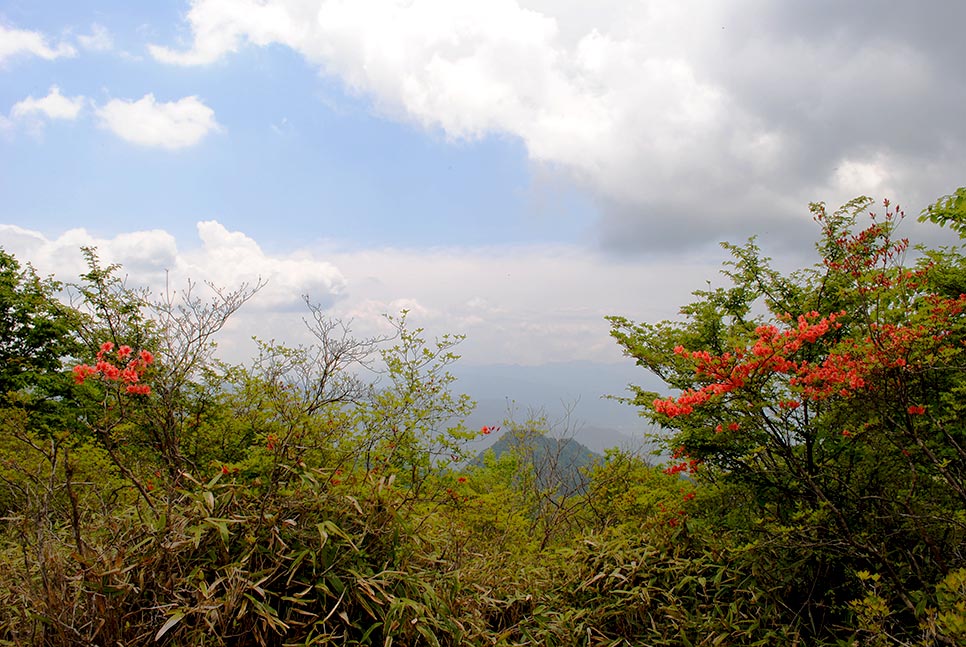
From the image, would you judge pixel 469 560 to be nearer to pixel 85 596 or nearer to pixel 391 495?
pixel 391 495

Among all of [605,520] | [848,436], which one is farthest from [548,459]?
[848,436]

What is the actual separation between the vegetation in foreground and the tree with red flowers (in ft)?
0.07

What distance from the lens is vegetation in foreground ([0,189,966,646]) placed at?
253 centimetres

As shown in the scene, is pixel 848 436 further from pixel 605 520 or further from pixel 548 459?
pixel 548 459

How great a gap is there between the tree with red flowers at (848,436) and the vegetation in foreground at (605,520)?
0.07 ft

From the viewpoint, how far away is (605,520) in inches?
266

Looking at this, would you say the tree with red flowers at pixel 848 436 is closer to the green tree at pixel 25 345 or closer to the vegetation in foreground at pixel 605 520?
the vegetation in foreground at pixel 605 520

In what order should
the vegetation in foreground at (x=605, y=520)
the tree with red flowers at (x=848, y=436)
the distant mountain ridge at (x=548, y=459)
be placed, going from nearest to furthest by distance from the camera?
the vegetation in foreground at (x=605, y=520)
the tree with red flowers at (x=848, y=436)
the distant mountain ridge at (x=548, y=459)

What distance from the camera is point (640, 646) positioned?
3689 mm

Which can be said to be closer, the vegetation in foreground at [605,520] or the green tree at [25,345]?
the vegetation in foreground at [605,520]

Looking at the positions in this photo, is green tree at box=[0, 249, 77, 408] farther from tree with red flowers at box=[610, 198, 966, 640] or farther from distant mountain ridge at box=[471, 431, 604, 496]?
tree with red flowers at box=[610, 198, 966, 640]

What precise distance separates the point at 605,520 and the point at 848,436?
11.8ft

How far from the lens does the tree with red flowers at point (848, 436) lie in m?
3.33

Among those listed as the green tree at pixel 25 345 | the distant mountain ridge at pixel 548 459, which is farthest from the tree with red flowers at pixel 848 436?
the green tree at pixel 25 345
